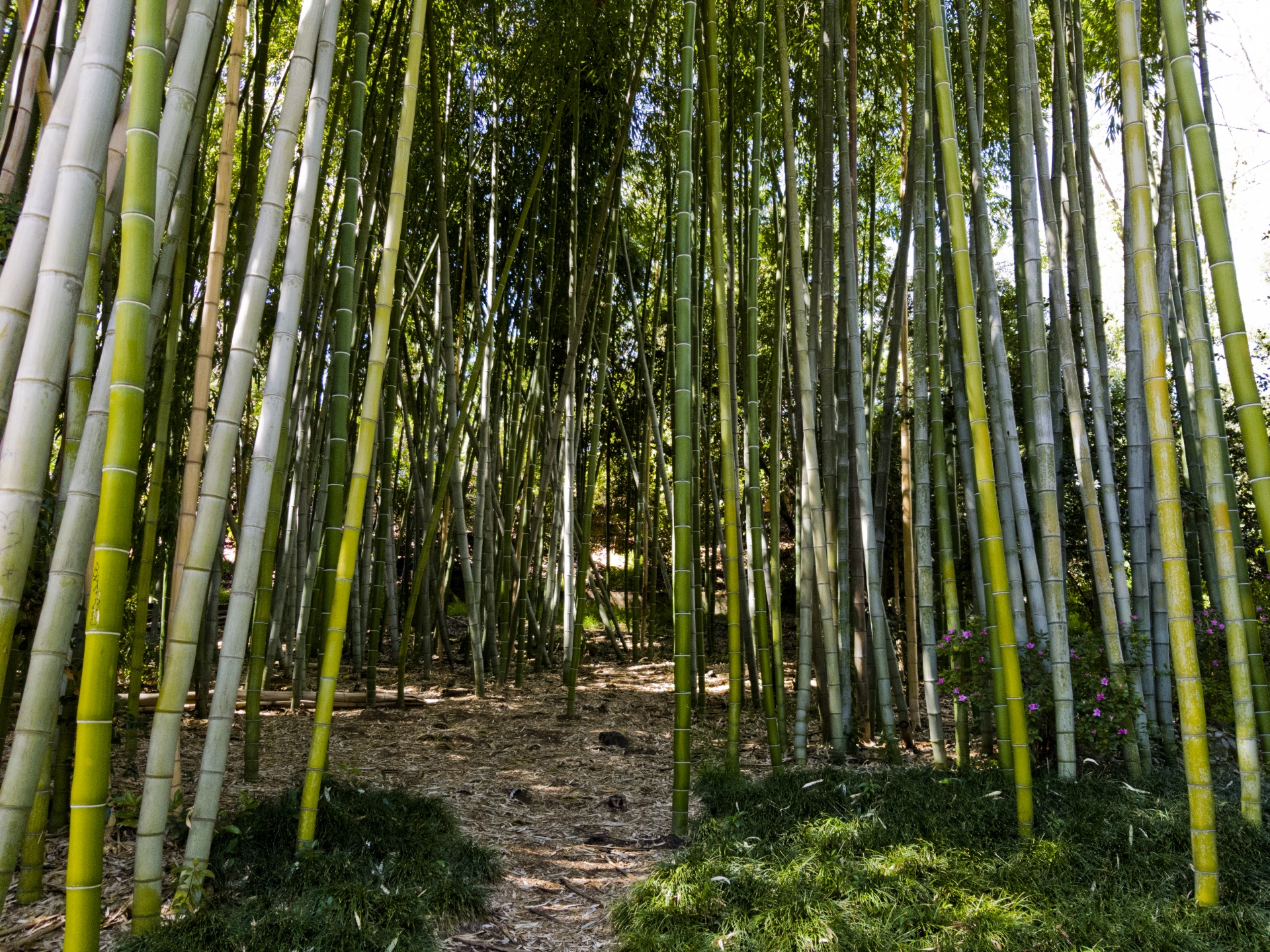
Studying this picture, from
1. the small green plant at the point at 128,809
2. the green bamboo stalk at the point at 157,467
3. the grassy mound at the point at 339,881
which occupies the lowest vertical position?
the grassy mound at the point at 339,881

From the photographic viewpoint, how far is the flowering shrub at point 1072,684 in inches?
98.0

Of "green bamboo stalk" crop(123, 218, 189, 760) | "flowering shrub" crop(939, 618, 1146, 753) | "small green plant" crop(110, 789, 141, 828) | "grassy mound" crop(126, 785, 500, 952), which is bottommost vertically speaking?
"grassy mound" crop(126, 785, 500, 952)

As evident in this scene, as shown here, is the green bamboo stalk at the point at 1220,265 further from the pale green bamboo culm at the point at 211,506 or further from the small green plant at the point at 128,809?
the small green plant at the point at 128,809

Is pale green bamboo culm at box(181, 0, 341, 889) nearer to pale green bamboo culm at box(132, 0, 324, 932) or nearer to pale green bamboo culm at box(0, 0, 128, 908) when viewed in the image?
pale green bamboo culm at box(132, 0, 324, 932)

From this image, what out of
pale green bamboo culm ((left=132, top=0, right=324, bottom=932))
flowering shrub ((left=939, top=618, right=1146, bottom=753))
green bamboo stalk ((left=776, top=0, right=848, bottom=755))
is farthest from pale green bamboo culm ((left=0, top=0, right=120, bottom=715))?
flowering shrub ((left=939, top=618, right=1146, bottom=753))

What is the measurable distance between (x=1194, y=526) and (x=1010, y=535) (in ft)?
4.12

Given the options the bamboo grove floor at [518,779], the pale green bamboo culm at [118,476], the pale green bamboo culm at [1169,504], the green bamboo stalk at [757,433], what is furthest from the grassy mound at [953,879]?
the pale green bamboo culm at [118,476]

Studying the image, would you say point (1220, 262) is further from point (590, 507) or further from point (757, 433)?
point (590, 507)

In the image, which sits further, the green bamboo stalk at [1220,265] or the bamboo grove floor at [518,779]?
the bamboo grove floor at [518,779]

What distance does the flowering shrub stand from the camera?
2490 millimetres

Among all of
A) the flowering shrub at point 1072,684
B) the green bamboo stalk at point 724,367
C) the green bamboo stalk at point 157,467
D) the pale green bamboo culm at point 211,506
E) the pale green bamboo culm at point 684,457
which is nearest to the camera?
the pale green bamboo culm at point 211,506

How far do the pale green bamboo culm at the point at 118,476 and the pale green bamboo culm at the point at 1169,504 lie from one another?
1.73 meters

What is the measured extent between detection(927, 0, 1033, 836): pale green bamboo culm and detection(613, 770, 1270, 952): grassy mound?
18 cm

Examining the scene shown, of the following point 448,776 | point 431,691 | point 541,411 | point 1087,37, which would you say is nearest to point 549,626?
point 431,691
